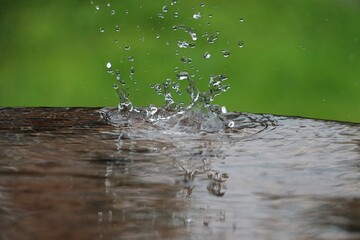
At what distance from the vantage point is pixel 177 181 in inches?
58.5

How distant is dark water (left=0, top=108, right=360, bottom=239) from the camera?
3.87 ft

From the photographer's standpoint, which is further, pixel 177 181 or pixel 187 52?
pixel 187 52

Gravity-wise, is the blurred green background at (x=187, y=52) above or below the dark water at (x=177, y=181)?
above

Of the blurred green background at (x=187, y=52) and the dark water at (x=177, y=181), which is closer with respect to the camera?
the dark water at (x=177, y=181)

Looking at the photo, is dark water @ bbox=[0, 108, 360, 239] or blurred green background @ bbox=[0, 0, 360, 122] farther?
blurred green background @ bbox=[0, 0, 360, 122]

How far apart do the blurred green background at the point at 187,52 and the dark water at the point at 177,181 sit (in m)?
3.60

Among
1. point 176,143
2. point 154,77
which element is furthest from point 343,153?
point 154,77

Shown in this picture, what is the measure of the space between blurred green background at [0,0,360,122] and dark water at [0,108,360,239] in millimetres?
3600

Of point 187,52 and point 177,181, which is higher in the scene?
point 187,52

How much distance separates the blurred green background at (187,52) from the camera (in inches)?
232

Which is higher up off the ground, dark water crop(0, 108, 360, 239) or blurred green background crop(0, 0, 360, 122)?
blurred green background crop(0, 0, 360, 122)

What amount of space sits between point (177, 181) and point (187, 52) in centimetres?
478

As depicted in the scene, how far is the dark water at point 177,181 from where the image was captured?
1.18 meters

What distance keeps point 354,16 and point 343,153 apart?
17.1ft
